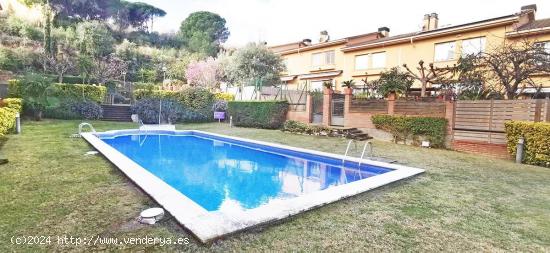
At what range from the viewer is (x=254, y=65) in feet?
90.2

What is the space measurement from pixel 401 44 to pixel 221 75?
1868 cm

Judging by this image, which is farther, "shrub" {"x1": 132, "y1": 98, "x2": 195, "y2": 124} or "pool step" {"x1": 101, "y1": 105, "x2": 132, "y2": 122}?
"pool step" {"x1": 101, "y1": 105, "x2": 132, "y2": 122}

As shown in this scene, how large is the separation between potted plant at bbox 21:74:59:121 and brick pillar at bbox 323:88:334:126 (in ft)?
50.5

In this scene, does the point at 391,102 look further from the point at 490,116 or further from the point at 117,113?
the point at 117,113

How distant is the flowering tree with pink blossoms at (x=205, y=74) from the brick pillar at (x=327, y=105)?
19299 mm

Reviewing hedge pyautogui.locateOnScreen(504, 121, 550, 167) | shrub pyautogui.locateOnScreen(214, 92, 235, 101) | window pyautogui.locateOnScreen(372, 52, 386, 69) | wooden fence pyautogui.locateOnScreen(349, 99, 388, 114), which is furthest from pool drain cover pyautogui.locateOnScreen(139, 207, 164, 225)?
window pyautogui.locateOnScreen(372, 52, 386, 69)

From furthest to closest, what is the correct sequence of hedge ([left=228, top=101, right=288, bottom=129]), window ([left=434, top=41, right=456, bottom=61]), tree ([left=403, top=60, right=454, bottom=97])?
window ([left=434, top=41, right=456, bottom=61])
hedge ([left=228, top=101, right=288, bottom=129])
tree ([left=403, top=60, right=454, bottom=97])

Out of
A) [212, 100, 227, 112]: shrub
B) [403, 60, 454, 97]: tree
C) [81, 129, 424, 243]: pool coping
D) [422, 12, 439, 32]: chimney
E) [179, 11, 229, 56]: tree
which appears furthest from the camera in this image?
[179, 11, 229, 56]: tree

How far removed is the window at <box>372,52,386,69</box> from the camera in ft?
80.5

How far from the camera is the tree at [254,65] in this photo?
27.5m

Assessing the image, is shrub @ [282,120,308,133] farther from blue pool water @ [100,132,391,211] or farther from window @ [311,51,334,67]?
window @ [311,51,334,67]

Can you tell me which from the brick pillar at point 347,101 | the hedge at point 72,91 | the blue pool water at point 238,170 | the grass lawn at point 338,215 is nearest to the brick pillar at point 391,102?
the brick pillar at point 347,101

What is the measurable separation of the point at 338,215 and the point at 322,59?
27111 millimetres

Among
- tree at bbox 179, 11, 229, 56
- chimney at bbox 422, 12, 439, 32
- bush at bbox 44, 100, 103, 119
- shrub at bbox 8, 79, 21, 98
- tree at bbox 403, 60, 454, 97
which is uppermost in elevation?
tree at bbox 179, 11, 229, 56
